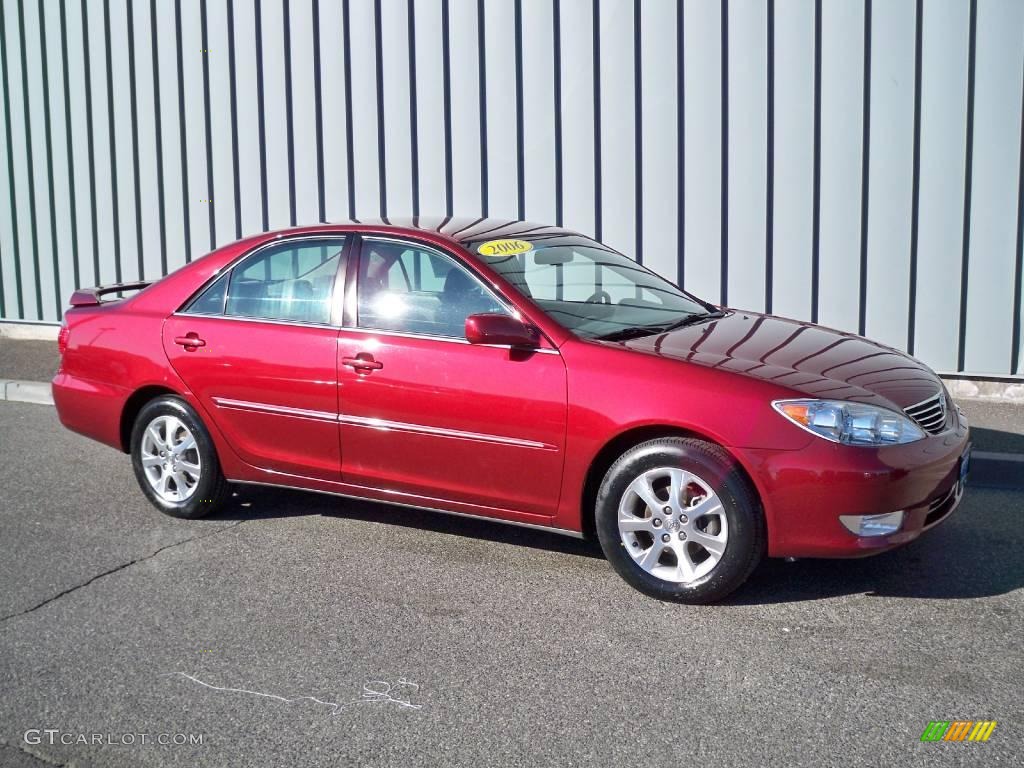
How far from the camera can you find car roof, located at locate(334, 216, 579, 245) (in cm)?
538

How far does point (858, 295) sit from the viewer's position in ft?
26.4

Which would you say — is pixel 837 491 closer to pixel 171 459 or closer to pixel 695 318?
pixel 695 318

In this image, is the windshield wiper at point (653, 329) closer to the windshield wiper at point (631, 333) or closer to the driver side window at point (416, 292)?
the windshield wiper at point (631, 333)

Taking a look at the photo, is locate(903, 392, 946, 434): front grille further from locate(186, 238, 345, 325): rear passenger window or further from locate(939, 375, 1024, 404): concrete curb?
locate(939, 375, 1024, 404): concrete curb

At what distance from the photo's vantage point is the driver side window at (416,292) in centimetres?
502

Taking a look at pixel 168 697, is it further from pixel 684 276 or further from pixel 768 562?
pixel 684 276

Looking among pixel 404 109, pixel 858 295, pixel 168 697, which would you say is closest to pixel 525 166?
pixel 404 109

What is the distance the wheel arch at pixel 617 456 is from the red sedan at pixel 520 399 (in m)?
0.01

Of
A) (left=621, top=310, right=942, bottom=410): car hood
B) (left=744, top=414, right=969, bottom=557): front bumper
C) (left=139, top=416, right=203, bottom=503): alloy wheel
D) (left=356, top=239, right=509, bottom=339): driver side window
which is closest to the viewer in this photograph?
(left=744, top=414, right=969, bottom=557): front bumper

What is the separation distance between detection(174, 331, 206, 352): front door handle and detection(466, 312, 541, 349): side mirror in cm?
161

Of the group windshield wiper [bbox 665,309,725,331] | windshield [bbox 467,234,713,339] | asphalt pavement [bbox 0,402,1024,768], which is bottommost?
asphalt pavement [bbox 0,402,1024,768]

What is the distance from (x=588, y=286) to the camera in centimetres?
545

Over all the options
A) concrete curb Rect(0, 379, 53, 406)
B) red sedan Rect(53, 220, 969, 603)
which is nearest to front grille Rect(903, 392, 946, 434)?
red sedan Rect(53, 220, 969, 603)

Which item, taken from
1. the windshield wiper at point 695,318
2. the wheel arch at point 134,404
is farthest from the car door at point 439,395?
the wheel arch at point 134,404
